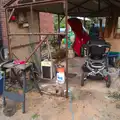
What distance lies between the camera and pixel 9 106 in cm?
273

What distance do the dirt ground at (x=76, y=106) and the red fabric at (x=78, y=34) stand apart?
304 centimetres

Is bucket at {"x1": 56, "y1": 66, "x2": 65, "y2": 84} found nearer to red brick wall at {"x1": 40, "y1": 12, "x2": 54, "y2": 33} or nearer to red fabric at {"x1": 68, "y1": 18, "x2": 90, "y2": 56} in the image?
red fabric at {"x1": 68, "y1": 18, "x2": 90, "y2": 56}

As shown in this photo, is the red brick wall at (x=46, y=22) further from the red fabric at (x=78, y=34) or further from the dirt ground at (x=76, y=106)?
the dirt ground at (x=76, y=106)

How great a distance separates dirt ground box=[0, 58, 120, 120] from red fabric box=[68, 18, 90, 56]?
9.99ft

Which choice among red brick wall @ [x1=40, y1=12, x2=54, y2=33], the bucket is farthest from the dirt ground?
red brick wall @ [x1=40, y1=12, x2=54, y2=33]

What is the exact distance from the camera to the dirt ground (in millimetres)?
2418

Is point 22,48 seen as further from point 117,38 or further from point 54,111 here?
point 117,38

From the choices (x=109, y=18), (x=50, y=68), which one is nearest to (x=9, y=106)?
(x=50, y=68)

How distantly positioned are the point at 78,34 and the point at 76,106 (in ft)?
13.1

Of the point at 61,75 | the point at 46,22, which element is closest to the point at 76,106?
the point at 61,75

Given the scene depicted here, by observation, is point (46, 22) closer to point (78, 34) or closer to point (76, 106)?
point (78, 34)

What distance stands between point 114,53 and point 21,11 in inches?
140

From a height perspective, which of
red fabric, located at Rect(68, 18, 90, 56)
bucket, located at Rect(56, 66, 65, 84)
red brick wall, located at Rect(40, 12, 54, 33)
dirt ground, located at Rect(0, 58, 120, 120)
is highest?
red brick wall, located at Rect(40, 12, 54, 33)

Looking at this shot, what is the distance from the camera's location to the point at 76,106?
270cm
